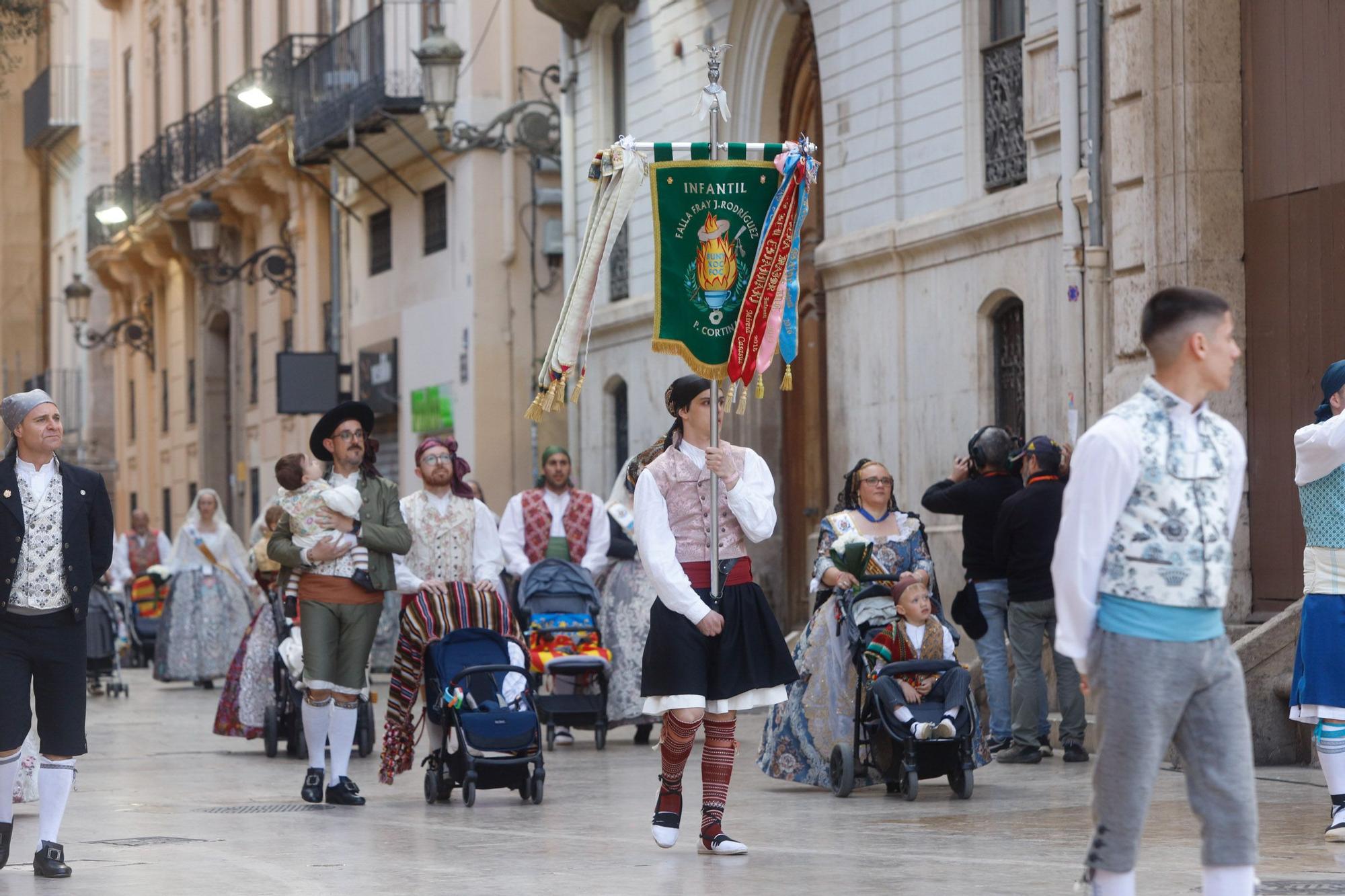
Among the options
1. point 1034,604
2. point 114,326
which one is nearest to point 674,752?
point 1034,604

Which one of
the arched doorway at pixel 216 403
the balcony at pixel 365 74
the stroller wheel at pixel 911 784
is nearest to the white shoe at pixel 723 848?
the stroller wheel at pixel 911 784

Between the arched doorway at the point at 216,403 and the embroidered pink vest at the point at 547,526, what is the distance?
24.7 m

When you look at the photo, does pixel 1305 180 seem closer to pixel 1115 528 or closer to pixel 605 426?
pixel 1115 528

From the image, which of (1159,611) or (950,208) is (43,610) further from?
(950,208)

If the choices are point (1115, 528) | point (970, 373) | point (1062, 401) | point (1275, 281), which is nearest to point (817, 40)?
point (970, 373)

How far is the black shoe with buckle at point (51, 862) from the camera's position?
9133mm

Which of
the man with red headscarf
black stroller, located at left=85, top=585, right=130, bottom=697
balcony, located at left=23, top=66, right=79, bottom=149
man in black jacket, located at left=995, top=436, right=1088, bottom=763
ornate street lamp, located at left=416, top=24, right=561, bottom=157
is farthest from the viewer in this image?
balcony, located at left=23, top=66, right=79, bottom=149

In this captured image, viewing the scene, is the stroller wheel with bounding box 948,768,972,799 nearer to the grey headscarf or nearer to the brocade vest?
the grey headscarf

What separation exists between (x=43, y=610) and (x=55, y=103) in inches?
1701

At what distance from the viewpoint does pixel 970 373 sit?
17.0 m

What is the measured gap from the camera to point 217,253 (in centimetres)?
3219

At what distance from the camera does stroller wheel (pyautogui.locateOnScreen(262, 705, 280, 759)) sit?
49.5 ft

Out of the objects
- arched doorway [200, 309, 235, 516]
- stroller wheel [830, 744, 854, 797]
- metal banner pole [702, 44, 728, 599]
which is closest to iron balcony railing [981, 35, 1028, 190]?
stroller wheel [830, 744, 854, 797]

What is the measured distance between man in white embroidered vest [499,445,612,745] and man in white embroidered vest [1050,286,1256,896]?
9627mm
